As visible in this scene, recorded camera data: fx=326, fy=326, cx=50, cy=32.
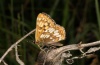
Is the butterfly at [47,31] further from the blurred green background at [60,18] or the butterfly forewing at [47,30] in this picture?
the blurred green background at [60,18]

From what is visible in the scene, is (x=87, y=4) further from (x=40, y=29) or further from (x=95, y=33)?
(x=40, y=29)

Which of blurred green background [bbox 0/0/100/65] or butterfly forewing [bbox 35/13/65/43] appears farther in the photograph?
blurred green background [bbox 0/0/100/65]

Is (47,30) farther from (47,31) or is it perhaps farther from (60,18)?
(60,18)

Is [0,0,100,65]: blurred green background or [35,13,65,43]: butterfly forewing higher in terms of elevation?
[0,0,100,65]: blurred green background

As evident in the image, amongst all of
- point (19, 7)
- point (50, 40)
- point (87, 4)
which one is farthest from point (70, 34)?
point (50, 40)

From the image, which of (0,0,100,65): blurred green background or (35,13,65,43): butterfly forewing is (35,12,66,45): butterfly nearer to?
(35,13,65,43): butterfly forewing

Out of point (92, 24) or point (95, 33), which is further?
point (92, 24)

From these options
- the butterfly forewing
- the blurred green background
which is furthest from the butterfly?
the blurred green background

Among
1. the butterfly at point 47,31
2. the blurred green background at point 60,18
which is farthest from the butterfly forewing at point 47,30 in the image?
the blurred green background at point 60,18
